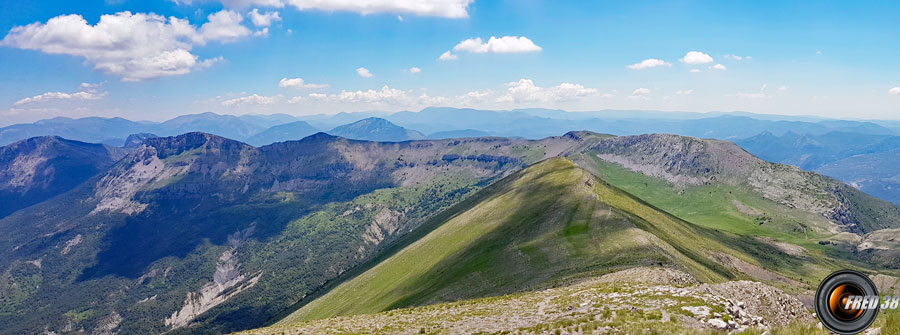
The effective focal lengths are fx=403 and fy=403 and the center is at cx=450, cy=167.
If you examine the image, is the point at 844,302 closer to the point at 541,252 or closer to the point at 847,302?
the point at 847,302

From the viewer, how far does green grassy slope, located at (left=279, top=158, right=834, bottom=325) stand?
8206cm

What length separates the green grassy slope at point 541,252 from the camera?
82062mm

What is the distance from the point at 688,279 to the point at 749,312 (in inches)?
1241

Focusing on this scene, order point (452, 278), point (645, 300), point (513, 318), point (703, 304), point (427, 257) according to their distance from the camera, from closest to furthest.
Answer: point (703, 304), point (645, 300), point (513, 318), point (452, 278), point (427, 257)

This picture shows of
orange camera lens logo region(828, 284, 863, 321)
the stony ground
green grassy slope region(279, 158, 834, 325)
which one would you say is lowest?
green grassy slope region(279, 158, 834, 325)

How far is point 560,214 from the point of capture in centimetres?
12081

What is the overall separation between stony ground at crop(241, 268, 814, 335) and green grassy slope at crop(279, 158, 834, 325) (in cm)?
2723

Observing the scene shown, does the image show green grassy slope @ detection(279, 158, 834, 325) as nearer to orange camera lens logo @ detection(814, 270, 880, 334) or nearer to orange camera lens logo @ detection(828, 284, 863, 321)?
orange camera lens logo @ detection(814, 270, 880, 334)

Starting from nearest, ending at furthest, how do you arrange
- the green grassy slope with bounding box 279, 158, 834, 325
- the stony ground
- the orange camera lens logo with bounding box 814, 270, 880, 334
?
the orange camera lens logo with bounding box 814, 270, 880, 334
the stony ground
the green grassy slope with bounding box 279, 158, 834, 325

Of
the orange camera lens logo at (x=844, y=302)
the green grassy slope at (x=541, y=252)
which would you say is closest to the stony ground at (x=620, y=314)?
the orange camera lens logo at (x=844, y=302)

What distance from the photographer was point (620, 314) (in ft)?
108

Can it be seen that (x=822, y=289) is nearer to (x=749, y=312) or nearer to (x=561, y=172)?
(x=749, y=312)

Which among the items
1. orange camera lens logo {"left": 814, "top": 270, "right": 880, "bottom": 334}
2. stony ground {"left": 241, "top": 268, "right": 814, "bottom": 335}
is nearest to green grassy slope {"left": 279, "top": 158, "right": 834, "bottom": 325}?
stony ground {"left": 241, "top": 268, "right": 814, "bottom": 335}

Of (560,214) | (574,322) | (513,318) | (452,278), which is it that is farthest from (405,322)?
(560,214)
